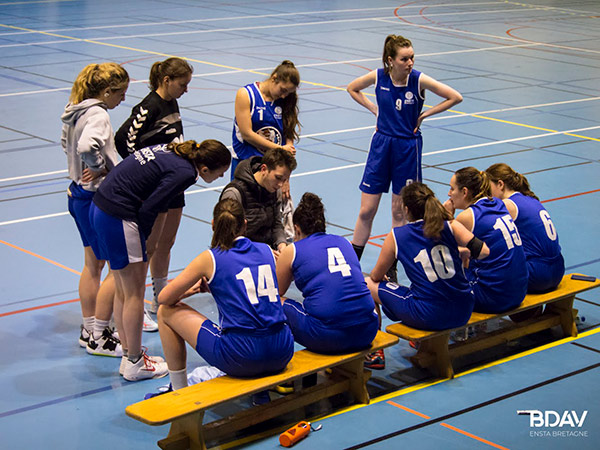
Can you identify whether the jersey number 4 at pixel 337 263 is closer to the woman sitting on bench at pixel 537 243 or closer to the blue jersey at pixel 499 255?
the blue jersey at pixel 499 255

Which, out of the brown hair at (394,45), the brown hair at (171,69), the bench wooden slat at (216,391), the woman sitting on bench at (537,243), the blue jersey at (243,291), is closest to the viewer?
the bench wooden slat at (216,391)

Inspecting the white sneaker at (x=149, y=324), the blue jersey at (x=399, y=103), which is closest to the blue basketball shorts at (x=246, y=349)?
the white sneaker at (x=149, y=324)

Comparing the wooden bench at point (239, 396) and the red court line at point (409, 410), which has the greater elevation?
the wooden bench at point (239, 396)

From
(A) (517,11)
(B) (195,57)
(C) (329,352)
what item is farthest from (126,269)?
(A) (517,11)

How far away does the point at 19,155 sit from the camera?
457 inches

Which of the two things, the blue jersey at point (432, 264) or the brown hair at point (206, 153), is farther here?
the blue jersey at point (432, 264)

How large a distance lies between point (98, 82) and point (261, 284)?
2.02 meters

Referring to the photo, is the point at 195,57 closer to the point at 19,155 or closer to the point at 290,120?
the point at 19,155

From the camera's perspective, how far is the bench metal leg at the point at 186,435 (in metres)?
4.95

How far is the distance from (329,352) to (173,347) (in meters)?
1.00

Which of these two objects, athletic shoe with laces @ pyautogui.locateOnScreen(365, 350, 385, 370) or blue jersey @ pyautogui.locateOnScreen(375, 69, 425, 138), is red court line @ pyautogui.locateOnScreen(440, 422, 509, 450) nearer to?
athletic shoe with laces @ pyautogui.locateOnScreen(365, 350, 385, 370)

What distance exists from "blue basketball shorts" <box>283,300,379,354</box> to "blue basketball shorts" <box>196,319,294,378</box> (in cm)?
31

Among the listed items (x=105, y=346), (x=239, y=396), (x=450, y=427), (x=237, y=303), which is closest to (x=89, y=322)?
(x=105, y=346)

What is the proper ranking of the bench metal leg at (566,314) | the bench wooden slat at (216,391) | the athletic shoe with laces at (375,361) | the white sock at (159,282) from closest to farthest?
1. the bench wooden slat at (216,391)
2. the athletic shoe with laces at (375,361)
3. the bench metal leg at (566,314)
4. the white sock at (159,282)
